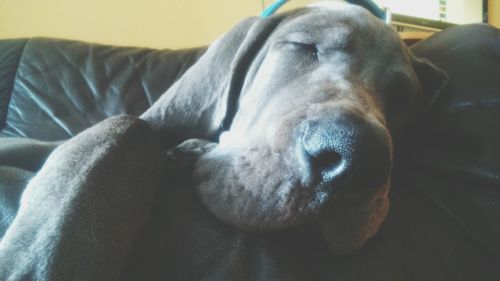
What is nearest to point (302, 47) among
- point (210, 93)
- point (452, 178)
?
point (210, 93)

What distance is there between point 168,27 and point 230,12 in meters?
0.50

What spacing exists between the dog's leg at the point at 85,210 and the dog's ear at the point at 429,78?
2.59 ft

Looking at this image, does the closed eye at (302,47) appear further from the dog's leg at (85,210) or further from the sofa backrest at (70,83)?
the sofa backrest at (70,83)

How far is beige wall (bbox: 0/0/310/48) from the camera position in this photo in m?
2.83

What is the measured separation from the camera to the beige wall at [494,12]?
14.8 ft

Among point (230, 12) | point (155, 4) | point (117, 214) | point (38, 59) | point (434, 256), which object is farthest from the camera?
point (230, 12)

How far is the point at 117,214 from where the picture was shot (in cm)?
69

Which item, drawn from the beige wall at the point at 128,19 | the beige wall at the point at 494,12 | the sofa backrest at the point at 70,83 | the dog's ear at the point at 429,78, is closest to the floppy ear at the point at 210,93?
the dog's ear at the point at 429,78

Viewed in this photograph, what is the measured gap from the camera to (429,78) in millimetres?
1196

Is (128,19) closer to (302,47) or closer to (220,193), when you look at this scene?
(302,47)

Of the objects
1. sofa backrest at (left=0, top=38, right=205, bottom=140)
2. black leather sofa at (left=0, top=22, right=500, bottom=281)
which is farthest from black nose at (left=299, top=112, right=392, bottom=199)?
sofa backrest at (left=0, top=38, right=205, bottom=140)

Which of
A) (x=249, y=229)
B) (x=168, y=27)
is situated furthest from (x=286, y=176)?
(x=168, y=27)

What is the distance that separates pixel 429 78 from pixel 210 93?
0.61m

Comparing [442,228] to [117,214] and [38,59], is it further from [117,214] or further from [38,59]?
[38,59]
